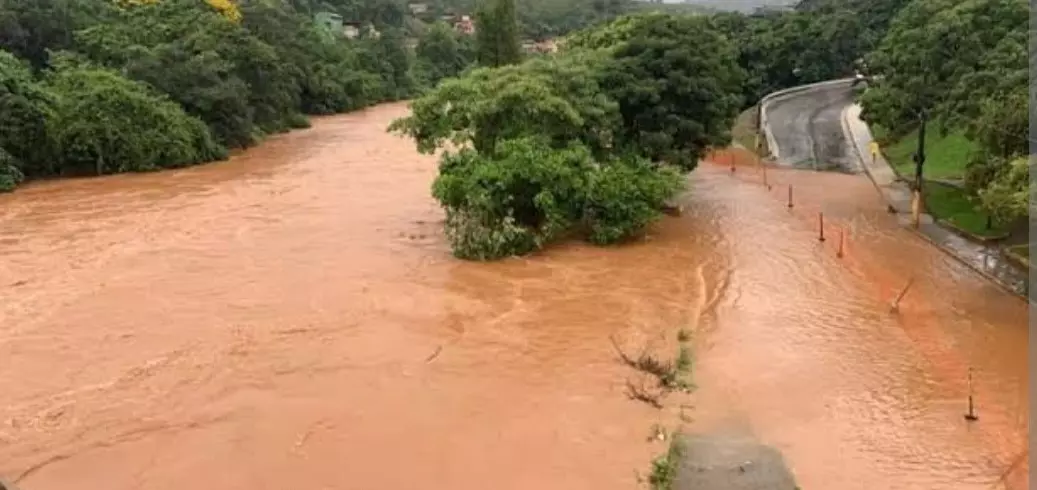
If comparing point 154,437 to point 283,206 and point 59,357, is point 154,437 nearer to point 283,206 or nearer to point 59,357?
point 59,357

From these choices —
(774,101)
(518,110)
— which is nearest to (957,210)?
(518,110)

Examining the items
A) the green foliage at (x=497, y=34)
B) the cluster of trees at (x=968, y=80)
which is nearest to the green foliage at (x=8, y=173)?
the green foliage at (x=497, y=34)

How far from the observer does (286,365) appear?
13906mm

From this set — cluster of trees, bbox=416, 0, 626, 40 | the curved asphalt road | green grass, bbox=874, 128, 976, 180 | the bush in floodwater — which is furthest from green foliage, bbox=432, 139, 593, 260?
cluster of trees, bbox=416, 0, 626, 40

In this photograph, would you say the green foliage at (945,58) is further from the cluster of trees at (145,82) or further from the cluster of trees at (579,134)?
the cluster of trees at (145,82)

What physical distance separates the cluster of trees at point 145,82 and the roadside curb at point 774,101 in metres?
20.4

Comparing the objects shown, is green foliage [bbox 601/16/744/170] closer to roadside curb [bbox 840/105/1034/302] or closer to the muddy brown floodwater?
the muddy brown floodwater

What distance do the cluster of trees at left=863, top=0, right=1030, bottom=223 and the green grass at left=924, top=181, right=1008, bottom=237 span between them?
1830mm

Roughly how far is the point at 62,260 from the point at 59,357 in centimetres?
648

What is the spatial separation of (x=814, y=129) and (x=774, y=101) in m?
6.05

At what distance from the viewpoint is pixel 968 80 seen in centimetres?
2103

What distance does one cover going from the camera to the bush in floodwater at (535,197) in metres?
20.1

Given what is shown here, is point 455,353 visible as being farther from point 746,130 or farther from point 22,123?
point 746,130

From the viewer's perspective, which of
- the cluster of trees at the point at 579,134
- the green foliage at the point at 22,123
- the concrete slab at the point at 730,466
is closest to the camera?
the concrete slab at the point at 730,466
